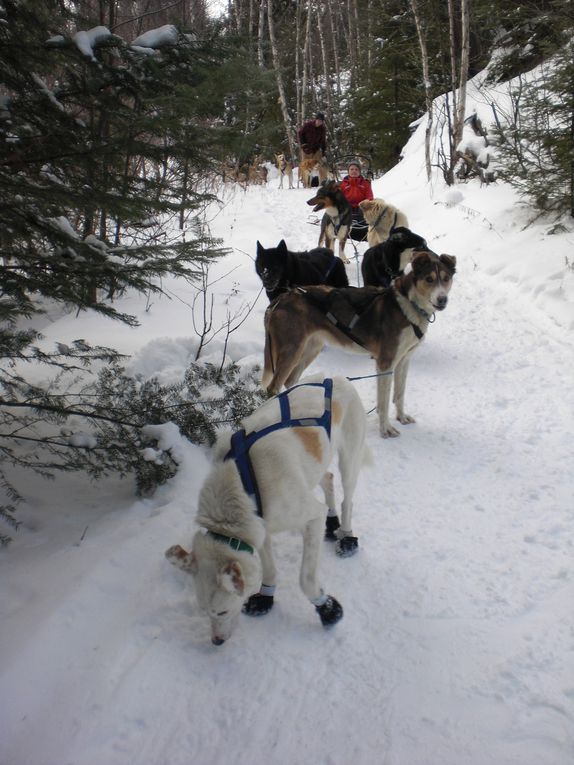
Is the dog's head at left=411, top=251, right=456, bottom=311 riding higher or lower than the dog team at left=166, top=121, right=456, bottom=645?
higher

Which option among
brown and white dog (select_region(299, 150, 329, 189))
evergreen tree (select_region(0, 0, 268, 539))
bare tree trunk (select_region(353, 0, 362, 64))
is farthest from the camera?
bare tree trunk (select_region(353, 0, 362, 64))

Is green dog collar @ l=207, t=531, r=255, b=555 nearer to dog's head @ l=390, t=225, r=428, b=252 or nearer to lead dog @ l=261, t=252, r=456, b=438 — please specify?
lead dog @ l=261, t=252, r=456, b=438

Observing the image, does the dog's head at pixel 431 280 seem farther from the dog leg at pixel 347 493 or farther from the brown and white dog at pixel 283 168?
the brown and white dog at pixel 283 168

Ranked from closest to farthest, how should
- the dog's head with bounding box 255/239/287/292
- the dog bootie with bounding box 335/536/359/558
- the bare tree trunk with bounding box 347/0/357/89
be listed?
1. the dog bootie with bounding box 335/536/359/558
2. the dog's head with bounding box 255/239/287/292
3. the bare tree trunk with bounding box 347/0/357/89

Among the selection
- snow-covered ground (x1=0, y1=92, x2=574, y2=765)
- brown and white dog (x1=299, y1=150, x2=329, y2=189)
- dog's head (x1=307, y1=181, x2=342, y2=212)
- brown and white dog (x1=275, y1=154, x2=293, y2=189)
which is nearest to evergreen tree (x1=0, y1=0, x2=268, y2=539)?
snow-covered ground (x1=0, y1=92, x2=574, y2=765)

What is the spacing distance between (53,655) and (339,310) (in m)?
3.64

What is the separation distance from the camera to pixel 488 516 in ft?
11.0

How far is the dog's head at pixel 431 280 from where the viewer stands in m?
4.36

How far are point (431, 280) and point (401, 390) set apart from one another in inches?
44.8

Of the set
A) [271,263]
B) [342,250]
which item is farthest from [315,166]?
[271,263]

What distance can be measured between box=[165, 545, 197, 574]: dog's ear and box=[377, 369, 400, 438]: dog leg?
2791 millimetres

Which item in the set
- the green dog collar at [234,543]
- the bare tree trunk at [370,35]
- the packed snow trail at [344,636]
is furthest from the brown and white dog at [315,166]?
the green dog collar at [234,543]

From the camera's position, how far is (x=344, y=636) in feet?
8.11

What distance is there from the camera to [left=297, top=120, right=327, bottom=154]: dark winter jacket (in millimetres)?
17078
